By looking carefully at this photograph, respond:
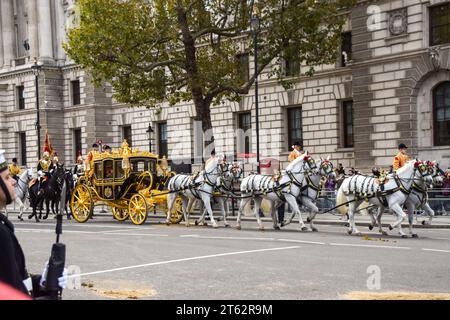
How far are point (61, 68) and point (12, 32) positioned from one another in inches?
298

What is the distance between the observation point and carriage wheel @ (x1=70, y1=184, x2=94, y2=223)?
23.9 metres

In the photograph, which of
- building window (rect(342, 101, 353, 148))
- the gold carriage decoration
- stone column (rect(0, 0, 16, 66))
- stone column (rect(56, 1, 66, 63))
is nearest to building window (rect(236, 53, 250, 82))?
building window (rect(342, 101, 353, 148))

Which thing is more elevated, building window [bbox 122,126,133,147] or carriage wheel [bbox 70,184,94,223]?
building window [bbox 122,126,133,147]

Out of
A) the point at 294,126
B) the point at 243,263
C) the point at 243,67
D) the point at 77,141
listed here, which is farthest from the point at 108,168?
the point at 77,141

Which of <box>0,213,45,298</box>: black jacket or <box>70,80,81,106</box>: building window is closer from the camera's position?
<box>0,213,45,298</box>: black jacket

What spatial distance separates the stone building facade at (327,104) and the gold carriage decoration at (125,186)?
10.1 metres

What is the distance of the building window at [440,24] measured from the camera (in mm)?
30109

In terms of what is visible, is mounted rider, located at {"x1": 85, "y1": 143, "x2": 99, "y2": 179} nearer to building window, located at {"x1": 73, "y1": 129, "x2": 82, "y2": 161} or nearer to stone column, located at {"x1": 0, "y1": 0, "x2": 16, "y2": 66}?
building window, located at {"x1": 73, "y1": 129, "x2": 82, "y2": 161}

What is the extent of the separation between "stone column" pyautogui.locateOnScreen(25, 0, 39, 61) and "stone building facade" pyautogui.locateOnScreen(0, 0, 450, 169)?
9 centimetres

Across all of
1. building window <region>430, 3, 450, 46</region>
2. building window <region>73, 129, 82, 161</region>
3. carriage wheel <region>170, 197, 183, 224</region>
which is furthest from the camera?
building window <region>73, 129, 82, 161</region>

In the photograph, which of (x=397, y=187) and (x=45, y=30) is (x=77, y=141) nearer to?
(x=45, y=30)

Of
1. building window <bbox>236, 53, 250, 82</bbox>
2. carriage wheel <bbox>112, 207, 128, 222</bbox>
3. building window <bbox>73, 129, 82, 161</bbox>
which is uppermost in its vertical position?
building window <bbox>236, 53, 250, 82</bbox>
